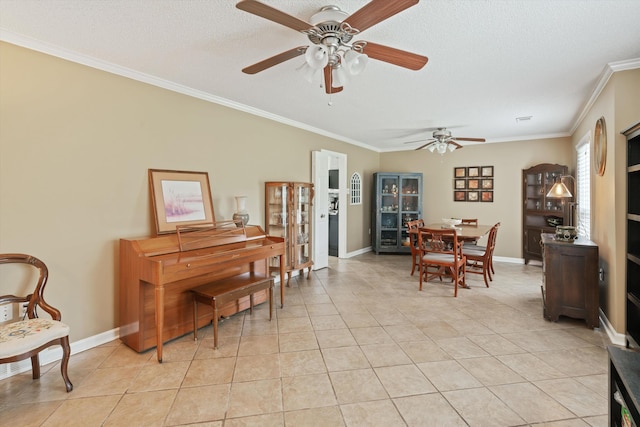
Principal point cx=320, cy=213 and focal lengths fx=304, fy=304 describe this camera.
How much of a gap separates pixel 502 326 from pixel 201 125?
12.8 ft

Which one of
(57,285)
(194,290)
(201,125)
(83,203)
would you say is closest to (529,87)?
(201,125)

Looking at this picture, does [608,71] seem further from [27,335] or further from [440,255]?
[27,335]

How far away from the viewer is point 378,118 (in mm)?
4617

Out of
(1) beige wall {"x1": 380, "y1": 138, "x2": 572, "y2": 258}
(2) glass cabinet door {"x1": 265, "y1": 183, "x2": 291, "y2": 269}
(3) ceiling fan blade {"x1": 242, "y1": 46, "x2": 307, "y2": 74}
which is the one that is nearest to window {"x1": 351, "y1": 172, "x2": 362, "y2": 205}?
(1) beige wall {"x1": 380, "y1": 138, "x2": 572, "y2": 258}

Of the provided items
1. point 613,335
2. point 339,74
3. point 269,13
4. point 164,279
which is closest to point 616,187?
point 613,335

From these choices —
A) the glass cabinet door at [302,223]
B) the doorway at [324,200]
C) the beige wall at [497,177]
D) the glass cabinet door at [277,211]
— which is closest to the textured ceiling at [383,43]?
the glass cabinet door at [277,211]

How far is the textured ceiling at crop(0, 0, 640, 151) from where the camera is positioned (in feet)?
6.37

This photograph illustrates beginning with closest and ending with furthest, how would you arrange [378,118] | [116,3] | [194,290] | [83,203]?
[116,3] → [83,203] → [194,290] → [378,118]

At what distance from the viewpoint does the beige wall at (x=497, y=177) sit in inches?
231

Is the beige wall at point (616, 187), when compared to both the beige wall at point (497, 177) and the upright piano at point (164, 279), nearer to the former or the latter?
the beige wall at point (497, 177)

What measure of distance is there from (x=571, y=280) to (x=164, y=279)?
3859mm

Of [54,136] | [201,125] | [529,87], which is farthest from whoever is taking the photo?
[201,125]

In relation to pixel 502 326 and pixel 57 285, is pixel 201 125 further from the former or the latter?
pixel 502 326

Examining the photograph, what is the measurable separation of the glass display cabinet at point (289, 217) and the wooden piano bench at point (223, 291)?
1169 mm
